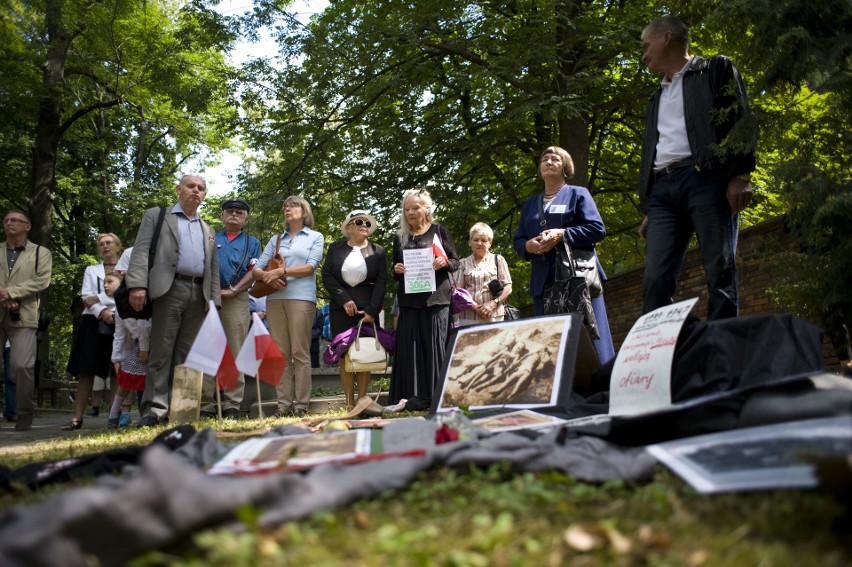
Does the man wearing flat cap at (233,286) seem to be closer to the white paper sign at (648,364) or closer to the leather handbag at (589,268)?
the leather handbag at (589,268)

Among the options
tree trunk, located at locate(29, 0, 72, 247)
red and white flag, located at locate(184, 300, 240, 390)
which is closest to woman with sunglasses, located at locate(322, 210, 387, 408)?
red and white flag, located at locate(184, 300, 240, 390)

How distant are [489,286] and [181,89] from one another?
24.9 feet

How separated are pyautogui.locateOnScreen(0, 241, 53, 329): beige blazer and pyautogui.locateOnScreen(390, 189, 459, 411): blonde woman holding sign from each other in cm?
421

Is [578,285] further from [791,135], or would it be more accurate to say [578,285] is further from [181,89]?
[181,89]

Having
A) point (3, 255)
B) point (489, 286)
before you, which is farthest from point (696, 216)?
point (3, 255)

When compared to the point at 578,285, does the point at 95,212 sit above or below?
above

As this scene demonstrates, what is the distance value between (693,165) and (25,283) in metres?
7.29

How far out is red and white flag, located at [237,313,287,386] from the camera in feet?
19.1

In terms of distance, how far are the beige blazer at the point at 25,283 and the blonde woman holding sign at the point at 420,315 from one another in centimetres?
421

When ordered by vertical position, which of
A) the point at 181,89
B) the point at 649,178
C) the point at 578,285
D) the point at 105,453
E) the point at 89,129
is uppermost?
the point at 89,129

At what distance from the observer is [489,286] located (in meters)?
8.59

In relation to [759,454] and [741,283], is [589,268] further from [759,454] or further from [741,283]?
[741,283]

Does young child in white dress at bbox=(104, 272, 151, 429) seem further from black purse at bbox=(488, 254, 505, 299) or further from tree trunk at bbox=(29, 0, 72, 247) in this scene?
tree trunk at bbox=(29, 0, 72, 247)

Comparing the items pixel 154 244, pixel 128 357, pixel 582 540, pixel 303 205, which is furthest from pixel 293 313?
pixel 582 540
